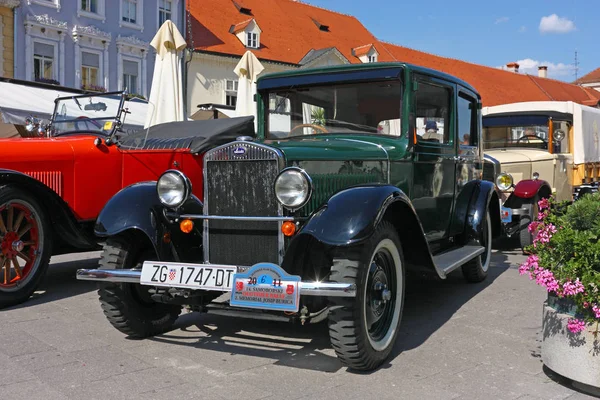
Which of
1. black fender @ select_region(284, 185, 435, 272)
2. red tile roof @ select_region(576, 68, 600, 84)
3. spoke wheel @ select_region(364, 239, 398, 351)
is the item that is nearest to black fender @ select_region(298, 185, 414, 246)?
black fender @ select_region(284, 185, 435, 272)

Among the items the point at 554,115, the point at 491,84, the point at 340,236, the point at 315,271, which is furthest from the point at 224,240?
the point at 491,84

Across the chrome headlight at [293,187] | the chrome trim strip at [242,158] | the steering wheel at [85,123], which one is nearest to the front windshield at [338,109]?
the chrome trim strip at [242,158]

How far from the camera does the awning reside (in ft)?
33.7

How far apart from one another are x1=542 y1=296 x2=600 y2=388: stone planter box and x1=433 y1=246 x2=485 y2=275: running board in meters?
1.03

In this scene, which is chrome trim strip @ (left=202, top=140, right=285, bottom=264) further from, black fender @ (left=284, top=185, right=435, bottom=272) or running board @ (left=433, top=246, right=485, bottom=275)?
running board @ (left=433, top=246, right=485, bottom=275)

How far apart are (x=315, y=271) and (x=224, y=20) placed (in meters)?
25.9

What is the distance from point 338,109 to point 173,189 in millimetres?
1524

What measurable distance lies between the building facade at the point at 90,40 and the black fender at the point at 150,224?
52.0ft

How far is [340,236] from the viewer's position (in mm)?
3260

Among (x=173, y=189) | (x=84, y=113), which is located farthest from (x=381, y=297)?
(x=84, y=113)

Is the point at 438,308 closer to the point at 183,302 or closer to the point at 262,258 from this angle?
the point at 262,258

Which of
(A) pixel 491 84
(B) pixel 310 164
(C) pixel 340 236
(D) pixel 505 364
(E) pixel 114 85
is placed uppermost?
(A) pixel 491 84

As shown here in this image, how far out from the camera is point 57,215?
5.39 meters

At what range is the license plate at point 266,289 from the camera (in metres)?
3.18
